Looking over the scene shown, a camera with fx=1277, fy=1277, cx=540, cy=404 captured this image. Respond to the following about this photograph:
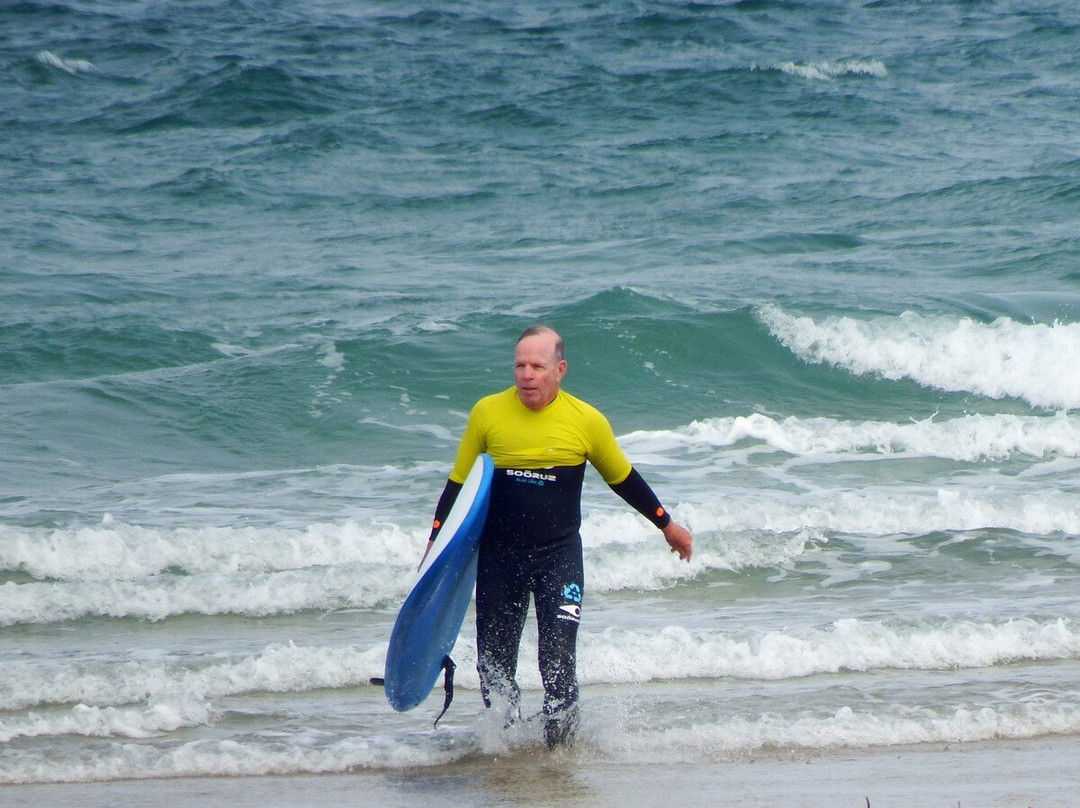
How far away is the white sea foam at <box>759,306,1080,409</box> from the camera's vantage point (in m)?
12.9

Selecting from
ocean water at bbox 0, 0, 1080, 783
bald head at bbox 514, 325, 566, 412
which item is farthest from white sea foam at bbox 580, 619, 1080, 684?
bald head at bbox 514, 325, 566, 412

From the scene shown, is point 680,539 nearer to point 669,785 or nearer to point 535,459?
point 535,459

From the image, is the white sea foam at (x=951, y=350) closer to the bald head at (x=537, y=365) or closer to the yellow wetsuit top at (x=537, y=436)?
the yellow wetsuit top at (x=537, y=436)

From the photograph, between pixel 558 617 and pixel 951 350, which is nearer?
pixel 558 617

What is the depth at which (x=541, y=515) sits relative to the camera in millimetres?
4742

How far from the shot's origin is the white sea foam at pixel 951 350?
1294 cm

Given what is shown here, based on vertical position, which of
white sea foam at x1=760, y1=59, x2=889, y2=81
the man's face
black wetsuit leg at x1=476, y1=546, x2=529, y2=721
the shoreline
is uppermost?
white sea foam at x1=760, y1=59, x2=889, y2=81

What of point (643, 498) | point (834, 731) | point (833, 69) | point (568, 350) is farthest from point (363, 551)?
point (833, 69)

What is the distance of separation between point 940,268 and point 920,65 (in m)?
9.43

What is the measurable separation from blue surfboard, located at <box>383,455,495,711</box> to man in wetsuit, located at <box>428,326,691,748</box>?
0.09 m

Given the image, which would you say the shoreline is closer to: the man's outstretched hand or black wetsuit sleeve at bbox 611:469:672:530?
the man's outstretched hand

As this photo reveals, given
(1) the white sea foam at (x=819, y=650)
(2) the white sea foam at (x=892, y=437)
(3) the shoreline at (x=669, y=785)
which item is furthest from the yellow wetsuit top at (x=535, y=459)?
(2) the white sea foam at (x=892, y=437)

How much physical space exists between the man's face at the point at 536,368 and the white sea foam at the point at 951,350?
30.2ft

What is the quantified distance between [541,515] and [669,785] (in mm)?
1076
